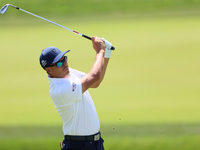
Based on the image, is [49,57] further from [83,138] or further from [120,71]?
[120,71]

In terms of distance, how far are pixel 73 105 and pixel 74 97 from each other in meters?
0.12

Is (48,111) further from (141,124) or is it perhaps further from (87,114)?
(87,114)

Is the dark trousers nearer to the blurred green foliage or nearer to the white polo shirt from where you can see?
the white polo shirt

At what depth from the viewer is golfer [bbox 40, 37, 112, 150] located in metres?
2.96

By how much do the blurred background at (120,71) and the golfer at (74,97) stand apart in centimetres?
148

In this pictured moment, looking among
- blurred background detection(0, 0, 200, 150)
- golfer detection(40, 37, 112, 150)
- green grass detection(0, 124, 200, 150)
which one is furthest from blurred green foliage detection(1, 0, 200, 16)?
golfer detection(40, 37, 112, 150)

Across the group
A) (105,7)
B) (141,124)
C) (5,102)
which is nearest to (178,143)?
(141,124)

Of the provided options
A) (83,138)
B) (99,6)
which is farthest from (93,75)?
(99,6)

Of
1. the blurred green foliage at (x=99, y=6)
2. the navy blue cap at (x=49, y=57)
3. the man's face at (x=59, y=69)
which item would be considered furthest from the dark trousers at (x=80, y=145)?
the blurred green foliage at (x=99, y=6)

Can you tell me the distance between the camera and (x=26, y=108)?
Answer: 574 centimetres

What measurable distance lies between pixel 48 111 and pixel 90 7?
4.73 metres

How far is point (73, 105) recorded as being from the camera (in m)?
3.06

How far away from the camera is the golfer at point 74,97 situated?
9.71 ft

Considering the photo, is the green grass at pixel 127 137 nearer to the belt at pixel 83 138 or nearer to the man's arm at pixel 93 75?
the belt at pixel 83 138
